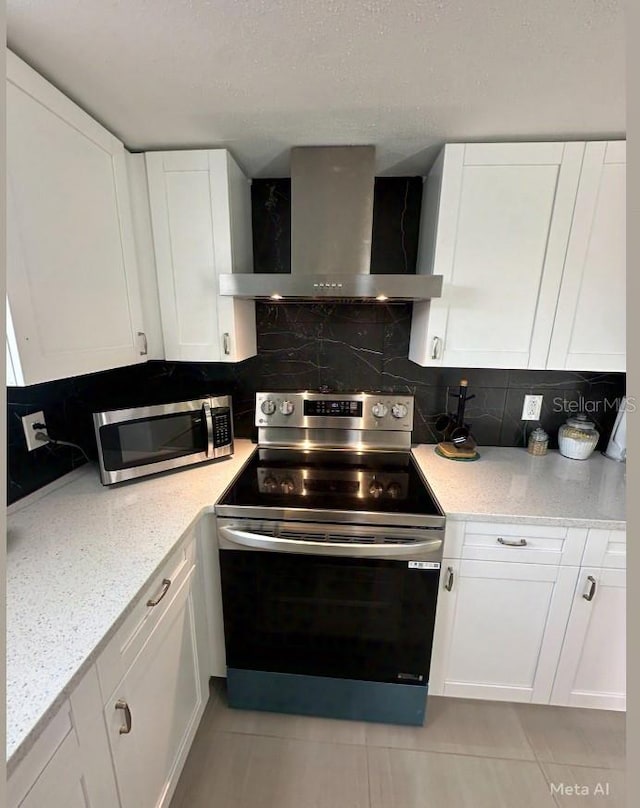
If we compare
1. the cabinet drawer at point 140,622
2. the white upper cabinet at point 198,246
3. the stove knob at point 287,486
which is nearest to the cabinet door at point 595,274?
the stove knob at point 287,486

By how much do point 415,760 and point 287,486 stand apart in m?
1.08

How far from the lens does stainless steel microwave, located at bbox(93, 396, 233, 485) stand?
4.11ft

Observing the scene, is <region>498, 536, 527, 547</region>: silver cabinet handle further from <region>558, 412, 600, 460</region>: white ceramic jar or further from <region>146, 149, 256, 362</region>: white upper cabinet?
<region>146, 149, 256, 362</region>: white upper cabinet

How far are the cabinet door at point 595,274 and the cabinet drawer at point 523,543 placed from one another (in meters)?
0.66

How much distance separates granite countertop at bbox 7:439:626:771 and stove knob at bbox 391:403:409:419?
20 centimetres

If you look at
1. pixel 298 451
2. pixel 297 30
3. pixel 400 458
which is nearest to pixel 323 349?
pixel 298 451

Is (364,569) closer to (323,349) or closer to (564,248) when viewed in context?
(323,349)

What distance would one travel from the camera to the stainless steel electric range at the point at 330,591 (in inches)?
45.6

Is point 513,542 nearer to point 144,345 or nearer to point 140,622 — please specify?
point 140,622

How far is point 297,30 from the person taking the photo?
2.55 ft

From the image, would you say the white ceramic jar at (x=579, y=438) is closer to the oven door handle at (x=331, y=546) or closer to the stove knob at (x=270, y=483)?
the oven door handle at (x=331, y=546)

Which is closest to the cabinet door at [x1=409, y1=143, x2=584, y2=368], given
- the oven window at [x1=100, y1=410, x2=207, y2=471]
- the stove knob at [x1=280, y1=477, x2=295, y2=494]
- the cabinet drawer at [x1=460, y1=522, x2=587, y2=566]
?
the cabinet drawer at [x1=460, y1=522, x2=587, y2=566]

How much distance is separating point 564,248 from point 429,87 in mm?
759

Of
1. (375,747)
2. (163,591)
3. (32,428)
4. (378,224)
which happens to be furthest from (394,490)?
(32,428)
